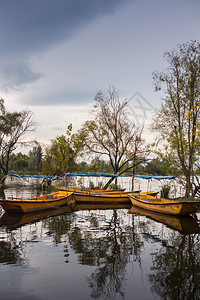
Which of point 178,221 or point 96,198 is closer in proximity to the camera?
point 178,221

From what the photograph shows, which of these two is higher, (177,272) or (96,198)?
(96,198)

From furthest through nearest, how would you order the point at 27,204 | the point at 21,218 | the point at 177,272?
the point at 27,204 < the point at 21,218 < the point at 177,272

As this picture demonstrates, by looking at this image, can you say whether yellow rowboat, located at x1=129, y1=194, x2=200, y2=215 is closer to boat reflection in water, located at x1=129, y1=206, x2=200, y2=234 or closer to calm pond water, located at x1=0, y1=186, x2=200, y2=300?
boat reflection in water, located at x1=129, y1=206, x2=200, y2=234

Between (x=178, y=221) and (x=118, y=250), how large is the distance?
31.3ft

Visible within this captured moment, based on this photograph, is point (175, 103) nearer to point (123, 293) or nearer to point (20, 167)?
point (123, 293)

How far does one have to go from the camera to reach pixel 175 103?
28.0m

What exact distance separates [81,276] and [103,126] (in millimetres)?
31444

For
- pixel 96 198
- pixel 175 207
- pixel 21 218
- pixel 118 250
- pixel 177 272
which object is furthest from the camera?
pixel 96 198

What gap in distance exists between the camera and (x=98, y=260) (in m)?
10.1

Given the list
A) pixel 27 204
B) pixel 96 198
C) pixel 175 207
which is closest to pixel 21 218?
pixel 27 204

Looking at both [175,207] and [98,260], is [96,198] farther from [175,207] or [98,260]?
[98,260]

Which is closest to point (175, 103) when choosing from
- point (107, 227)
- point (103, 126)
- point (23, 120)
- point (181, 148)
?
point (181, 148)

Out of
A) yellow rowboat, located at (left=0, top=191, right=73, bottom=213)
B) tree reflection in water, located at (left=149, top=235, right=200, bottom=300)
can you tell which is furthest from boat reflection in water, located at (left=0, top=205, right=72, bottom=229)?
tree reflection in water, located at (left=149, top=235, right=200, bottom=300)

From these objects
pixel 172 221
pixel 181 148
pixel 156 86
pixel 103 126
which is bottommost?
pixel 172 221
